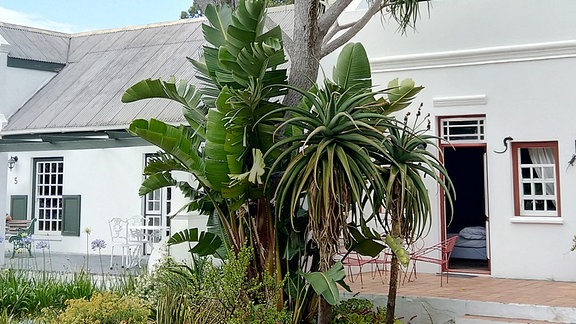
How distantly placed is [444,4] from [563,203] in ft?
13.9

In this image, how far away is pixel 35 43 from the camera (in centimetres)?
1841

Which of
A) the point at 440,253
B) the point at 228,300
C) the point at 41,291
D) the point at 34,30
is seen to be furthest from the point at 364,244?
the point at 34,30

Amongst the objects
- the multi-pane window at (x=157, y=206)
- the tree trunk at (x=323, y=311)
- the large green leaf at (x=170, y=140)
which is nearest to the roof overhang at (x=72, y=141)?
the multi-pane window at (x=157, y=206)

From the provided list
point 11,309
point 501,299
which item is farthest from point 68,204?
point 501,299

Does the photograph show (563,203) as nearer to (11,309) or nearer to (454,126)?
(454,126)

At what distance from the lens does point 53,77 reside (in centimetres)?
1850

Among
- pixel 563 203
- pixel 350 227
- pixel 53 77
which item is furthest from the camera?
pixel 53 77

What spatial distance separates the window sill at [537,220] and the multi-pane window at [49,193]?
1256 centimetres

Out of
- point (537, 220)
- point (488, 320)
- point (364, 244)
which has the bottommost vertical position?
point (488, 320)

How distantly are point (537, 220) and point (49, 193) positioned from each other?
44.4 ft

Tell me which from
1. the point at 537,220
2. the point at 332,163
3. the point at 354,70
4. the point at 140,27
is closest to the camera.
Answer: the point at 332,163

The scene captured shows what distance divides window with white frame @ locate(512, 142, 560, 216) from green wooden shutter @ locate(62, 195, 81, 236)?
1152 cm

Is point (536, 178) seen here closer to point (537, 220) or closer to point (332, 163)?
point (537, 220)

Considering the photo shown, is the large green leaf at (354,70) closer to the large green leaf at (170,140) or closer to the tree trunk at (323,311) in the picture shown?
the large green leaf at (170,140)
